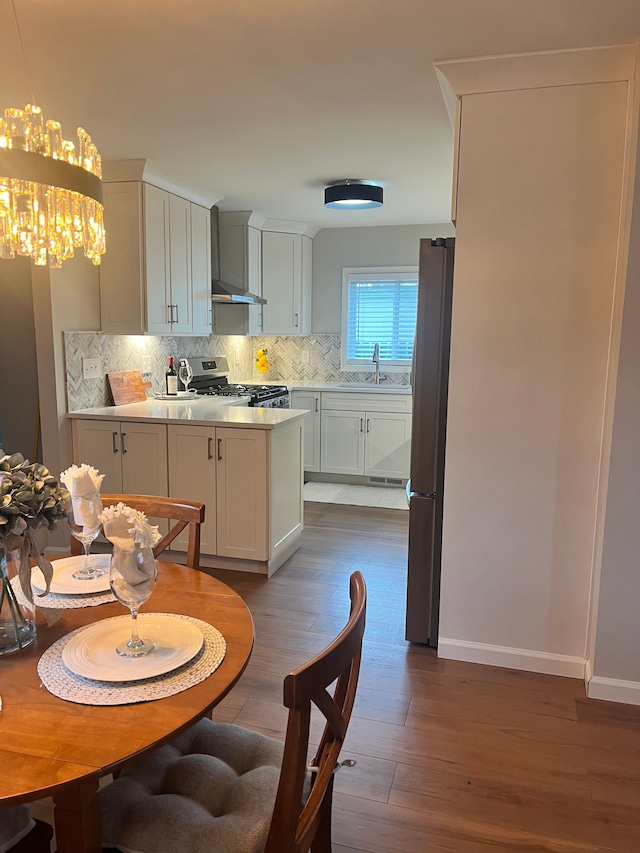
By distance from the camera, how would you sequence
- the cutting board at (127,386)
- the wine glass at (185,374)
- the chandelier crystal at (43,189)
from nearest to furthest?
1. the chandelier crystal at (43,189)
2. the cutting board at (127,386)
3. the wine glass at (185,374)

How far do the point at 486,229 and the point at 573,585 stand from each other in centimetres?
152

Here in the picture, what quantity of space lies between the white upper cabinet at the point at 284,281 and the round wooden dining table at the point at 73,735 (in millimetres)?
4731

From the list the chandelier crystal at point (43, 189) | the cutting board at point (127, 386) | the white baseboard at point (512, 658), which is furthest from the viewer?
the cutting board at point (127, 386)

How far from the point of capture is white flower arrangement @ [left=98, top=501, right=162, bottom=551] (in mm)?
1284

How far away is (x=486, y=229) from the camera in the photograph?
250 cm

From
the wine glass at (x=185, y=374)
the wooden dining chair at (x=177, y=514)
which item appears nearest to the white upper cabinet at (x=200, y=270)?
the wine glass at (x=185, y=374)

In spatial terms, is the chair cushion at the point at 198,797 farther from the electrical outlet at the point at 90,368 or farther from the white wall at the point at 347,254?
the white wall at the point at 347,254

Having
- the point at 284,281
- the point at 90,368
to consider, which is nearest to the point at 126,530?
the point at 90,368

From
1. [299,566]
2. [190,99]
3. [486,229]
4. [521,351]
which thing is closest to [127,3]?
[190,99]

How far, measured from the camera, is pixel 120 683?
4.05 ft

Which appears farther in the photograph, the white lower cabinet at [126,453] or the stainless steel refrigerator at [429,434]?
the white lower cabinet at [126,453]

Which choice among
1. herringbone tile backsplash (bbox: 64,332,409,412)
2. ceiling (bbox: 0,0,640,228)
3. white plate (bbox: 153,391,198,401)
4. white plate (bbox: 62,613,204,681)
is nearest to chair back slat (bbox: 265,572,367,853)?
white plate (bbox: 62,613,204,681)

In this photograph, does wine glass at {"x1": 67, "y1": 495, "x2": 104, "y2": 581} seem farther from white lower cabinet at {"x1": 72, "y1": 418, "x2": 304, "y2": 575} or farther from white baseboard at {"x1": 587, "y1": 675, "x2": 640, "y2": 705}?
white baseboard at {"x1": 587, "y1": 675, "x2": 640, "y2": 705}

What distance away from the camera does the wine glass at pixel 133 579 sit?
1.28m
